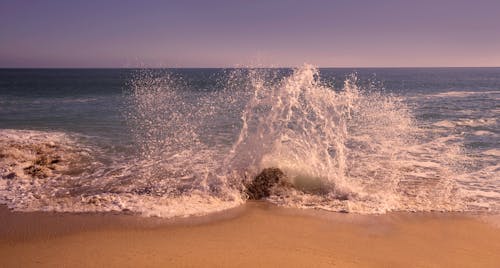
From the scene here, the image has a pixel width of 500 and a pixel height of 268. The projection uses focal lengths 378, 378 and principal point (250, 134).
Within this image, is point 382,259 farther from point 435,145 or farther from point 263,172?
point 435,145

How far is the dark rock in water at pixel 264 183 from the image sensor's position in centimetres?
806

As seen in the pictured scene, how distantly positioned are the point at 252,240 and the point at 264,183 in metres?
2.56

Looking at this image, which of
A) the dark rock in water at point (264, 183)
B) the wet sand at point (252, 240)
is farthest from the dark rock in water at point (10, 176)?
the dark rock in water at point (264, 183)

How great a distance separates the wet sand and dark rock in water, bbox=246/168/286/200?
829 mm

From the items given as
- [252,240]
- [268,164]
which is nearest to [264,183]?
[268,164]

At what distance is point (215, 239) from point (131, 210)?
2003 millimetres

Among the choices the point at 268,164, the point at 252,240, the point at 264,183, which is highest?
the point at 268,164

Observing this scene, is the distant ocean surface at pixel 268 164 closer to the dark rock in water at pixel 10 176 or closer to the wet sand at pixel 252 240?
the dark rock in water at pixel 10 176

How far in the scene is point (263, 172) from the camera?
861 cm

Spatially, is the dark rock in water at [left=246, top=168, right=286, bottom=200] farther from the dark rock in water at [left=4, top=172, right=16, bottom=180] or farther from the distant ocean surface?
the dark rock in water at [left=4, top=172, right=16, bottom=180]

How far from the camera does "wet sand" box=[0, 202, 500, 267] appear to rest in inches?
207

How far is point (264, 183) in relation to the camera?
836cm

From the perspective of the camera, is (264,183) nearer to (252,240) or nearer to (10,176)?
(252,240)

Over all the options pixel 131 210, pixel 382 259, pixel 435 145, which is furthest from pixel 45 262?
pixel 435 145
